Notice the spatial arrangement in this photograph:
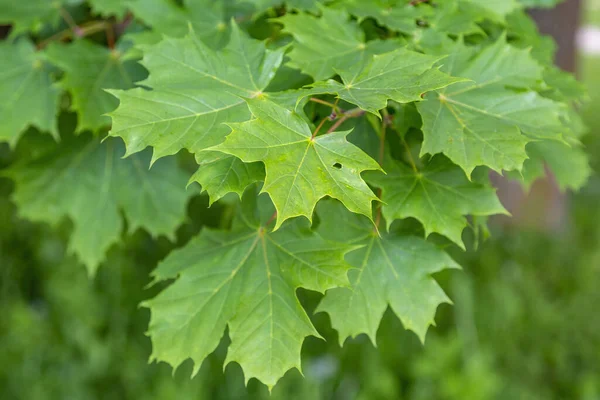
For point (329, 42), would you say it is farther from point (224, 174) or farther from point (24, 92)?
point (24, 92)

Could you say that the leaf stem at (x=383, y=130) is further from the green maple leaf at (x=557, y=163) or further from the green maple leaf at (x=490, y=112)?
the green maple leaf at (x=557, y=163)

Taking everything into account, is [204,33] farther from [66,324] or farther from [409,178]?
[66,324]

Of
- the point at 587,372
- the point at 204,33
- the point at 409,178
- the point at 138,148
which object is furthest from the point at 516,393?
the point at 138,148

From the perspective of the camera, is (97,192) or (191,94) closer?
(191,94)

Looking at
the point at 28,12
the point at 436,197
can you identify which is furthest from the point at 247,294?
the point at 28,12

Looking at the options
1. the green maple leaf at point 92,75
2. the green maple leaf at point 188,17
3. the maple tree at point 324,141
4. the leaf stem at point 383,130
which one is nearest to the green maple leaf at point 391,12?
the maple tree at point 324,141

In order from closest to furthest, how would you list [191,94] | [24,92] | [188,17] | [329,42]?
[191,94] < [329,42] < [188,17] < [24,92]

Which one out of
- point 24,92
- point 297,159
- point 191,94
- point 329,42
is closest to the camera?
point 297,159

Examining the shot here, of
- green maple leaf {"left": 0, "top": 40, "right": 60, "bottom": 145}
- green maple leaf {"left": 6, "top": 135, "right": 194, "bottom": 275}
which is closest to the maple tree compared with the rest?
green maple leaf {"left": 0, "top": 40, "right": 60, "bottom": 145}
